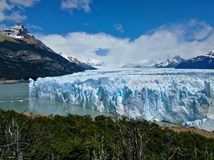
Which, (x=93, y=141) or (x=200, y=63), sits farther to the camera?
(x=200, y=63)

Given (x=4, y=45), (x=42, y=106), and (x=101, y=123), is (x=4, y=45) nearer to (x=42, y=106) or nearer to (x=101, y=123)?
(x=42, y=106)

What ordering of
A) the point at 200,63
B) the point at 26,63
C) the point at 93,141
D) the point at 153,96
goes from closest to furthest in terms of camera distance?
the point at 93,141 < the point at 153,96 < the point at 26,63 < the point at 200,63

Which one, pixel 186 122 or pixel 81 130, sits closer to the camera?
pixel 81 130

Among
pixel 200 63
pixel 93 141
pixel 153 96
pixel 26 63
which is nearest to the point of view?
pixel 93 141

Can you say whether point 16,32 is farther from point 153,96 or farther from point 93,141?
point 93,141

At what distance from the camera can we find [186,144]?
41.6ft

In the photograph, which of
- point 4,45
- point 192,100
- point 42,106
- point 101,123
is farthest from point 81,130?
point 4,45

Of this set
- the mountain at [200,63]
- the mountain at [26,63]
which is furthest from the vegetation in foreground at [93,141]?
the mountain at [200,63]

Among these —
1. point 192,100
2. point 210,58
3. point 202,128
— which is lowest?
point 202,128

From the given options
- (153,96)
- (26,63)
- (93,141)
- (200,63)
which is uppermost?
(200,63)

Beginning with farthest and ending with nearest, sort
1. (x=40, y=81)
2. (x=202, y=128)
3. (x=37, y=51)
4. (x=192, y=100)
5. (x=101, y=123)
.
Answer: (x=37, y=51) < (x=40, y=81) < (x=192, y=100) < (x=202, y=128) < (x=101, y=123)

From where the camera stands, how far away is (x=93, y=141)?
8945mm

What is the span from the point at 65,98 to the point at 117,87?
7281mm

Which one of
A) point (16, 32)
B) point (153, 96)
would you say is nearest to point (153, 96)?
point (153, 96)
